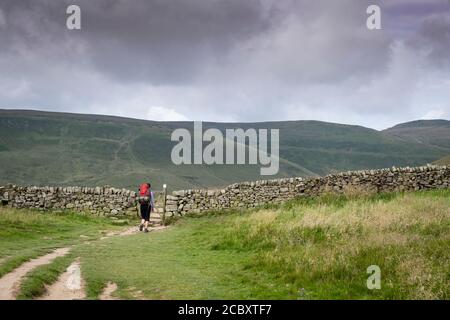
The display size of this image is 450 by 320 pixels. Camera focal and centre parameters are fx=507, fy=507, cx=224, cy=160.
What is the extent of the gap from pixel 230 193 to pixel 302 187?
163 inches

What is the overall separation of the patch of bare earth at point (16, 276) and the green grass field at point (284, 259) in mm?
266

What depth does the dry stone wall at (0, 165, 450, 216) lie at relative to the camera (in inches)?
1123

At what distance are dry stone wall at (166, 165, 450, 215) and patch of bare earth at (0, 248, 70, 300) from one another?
45.1 ft

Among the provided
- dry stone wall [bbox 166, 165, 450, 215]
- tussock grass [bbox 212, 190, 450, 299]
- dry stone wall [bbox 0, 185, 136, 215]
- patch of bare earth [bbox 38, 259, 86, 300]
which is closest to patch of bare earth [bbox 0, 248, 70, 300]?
patch of bare earth [bbox 38, 259, 86, 300]

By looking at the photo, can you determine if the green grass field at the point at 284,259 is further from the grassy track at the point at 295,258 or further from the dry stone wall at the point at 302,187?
the dry stone wall at the point at 302,187

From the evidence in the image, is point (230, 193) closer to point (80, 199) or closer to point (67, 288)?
point (80, 199)

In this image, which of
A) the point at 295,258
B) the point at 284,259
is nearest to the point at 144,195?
the point at 284,259

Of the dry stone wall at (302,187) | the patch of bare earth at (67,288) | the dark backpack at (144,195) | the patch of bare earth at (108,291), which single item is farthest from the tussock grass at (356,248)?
the dry stone wall at (302,187)

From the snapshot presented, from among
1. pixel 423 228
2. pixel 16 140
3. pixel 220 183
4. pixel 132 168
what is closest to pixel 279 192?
pixel 423 228

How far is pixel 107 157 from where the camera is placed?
131 m

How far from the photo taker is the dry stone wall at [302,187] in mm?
28453
